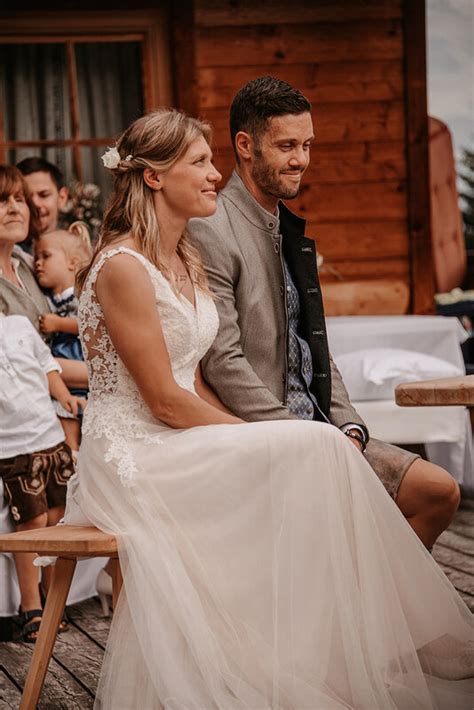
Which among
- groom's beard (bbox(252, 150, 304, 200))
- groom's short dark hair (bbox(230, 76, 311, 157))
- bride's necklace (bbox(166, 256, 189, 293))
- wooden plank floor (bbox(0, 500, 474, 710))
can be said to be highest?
groom's short dark hair (bbox(230, 76, 311, 157))

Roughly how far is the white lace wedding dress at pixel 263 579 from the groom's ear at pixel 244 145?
0.59 m

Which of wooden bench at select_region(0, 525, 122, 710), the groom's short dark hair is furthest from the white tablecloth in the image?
wooden bench at select_region(0, 525, 122, 710)

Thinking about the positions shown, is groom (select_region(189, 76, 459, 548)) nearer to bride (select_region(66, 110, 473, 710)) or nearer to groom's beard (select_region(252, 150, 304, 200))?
groom's beard (select_region(252, 150, 304, 200))

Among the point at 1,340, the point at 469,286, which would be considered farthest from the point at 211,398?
the point at 469,286

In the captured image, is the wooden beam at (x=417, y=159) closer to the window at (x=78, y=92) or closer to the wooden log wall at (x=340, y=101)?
the wooden log wall at (x=340, y=101)

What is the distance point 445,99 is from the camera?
47.3 ft

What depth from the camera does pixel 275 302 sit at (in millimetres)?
3381

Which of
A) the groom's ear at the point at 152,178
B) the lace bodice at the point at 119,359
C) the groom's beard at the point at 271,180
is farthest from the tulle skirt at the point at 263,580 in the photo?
the groom's beard at the point at 271,180

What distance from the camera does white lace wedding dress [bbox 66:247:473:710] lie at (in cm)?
274

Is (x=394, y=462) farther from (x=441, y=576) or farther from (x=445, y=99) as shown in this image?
(x=445, y=99)

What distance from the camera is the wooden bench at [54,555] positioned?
2.84 metres

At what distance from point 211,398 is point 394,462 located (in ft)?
1.73

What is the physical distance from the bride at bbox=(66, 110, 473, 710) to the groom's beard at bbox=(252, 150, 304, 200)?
43 cm

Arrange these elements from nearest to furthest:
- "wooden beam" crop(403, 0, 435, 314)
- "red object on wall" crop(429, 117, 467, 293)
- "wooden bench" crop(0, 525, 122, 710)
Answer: "wooden bench" crop(0, 525, 122, 710), "wooden beam" crop(403, 0, 435, 314), "red object on wall" crop(429, 117, 467, 293)
